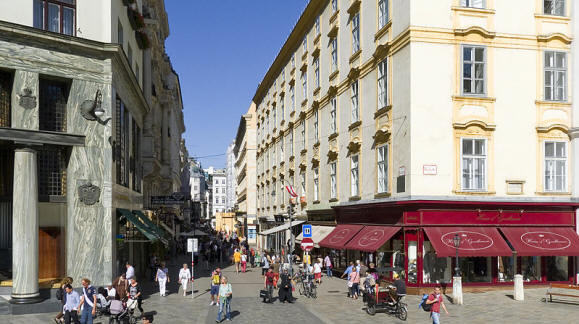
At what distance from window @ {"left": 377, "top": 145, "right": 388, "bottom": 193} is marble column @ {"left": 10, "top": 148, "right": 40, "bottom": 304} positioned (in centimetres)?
1550

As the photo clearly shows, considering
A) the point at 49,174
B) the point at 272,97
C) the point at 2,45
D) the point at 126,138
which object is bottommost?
the point at 49,174

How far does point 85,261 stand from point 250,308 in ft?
21.1

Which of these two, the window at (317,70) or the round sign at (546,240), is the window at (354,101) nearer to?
the window at (317,70)

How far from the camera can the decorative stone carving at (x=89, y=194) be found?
810 inches

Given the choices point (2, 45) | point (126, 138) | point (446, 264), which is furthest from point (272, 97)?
point (2, 45)

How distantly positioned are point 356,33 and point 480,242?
44.4 ft

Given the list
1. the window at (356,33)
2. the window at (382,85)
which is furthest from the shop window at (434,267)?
the window at (356,33)

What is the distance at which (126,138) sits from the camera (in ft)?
89.1

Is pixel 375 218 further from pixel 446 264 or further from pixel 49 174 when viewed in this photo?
pixel 49 174

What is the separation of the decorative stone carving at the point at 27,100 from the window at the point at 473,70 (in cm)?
1746


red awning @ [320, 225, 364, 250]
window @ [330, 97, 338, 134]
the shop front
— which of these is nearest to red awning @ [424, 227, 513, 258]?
the shop front

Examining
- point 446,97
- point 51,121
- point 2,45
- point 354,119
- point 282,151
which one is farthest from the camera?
point 282,151

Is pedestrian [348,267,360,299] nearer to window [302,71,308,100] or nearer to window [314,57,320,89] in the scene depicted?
window [314,57,320,89]

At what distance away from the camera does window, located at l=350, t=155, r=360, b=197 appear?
101 feet
